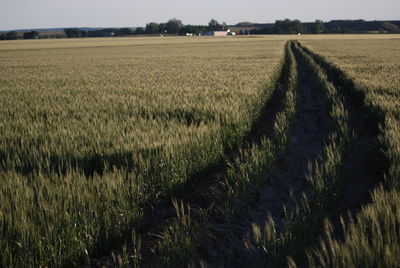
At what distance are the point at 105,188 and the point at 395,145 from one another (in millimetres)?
3519

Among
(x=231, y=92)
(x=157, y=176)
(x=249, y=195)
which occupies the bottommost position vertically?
(x=249, y=195)

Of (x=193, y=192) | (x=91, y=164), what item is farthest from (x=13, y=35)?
(x=193, y=192)

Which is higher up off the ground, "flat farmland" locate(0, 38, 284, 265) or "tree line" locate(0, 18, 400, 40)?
"tree line" locate(0, 18, 400, 40)

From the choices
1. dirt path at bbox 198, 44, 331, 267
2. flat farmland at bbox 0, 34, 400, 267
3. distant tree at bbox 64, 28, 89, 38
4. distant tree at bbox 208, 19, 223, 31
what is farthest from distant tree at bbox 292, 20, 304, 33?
flat farmland at bbox 0, 34, 400, 267

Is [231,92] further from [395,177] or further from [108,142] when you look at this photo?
[395,177]

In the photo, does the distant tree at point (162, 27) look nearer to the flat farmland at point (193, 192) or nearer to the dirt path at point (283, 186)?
the dirt path at point (283, 186)

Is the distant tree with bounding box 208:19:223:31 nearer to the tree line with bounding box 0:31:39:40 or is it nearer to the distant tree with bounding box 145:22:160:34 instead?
the distant tree with bounding box 145:22:160:34

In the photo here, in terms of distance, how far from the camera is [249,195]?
13.1 feet

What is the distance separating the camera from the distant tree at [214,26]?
14496 centimetres

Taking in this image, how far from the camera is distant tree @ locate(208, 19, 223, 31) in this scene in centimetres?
14496

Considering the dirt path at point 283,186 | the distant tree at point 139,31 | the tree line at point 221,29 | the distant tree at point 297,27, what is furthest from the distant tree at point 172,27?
the dirt path at point 283,186

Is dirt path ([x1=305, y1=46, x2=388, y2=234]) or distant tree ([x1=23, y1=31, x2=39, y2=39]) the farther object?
distant tree ([x1=23, y1=31, x2=39, y2=39])

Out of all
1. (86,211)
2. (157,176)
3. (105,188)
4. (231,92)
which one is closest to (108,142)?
(157,176)

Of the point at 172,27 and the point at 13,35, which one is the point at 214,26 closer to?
the point at 172,27
